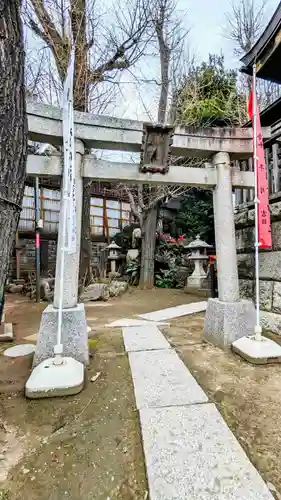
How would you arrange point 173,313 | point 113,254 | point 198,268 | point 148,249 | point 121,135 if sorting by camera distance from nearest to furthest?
point 121,135 → point 173,313 → point 198,268 → point 148,249 → point 113,254

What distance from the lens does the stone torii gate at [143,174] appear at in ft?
8.52

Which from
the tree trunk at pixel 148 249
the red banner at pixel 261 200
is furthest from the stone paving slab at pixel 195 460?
the tree trunk at pixel 148 249

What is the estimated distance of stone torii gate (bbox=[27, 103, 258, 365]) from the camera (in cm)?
260

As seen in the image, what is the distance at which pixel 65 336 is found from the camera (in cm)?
256

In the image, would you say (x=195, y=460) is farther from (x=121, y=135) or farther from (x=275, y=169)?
(x=275, y=169)

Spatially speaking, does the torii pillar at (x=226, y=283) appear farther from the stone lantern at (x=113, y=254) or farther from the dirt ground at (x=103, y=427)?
the stone lantern at (x=113, y=254)

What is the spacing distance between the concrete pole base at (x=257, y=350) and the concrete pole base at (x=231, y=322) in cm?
14

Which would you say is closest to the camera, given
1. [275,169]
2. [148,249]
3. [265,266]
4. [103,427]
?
[103,427]

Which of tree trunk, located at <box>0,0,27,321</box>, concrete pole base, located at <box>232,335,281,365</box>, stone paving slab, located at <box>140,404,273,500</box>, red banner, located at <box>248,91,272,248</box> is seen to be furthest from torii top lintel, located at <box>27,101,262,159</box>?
stone paving slab, located at <box>140,404,273,500</box>

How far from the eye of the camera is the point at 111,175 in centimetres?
298

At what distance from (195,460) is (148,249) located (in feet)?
25.2

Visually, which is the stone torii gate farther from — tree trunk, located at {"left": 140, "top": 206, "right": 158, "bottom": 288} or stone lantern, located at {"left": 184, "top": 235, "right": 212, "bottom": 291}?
tree trunk, located at {"left": 140, "top": 206, "right": 158, "bottom": 288}

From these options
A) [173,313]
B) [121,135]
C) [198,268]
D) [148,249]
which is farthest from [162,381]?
[148,249]

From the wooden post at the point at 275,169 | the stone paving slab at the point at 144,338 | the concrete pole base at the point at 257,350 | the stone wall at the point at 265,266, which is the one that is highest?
the wooden post at the point at 275,169
